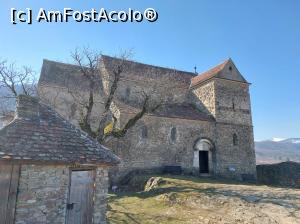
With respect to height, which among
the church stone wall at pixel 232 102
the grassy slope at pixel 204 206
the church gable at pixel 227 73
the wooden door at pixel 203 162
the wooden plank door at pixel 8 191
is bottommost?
the grassy slope at pixel 204 206

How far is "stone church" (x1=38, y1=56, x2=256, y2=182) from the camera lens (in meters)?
24.7

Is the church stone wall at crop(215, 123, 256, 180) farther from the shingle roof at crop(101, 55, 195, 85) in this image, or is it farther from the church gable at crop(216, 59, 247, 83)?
the shingle roof at crop(101, 55, 195, 85)

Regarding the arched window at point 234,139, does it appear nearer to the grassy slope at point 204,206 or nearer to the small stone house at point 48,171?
the grassy slope at point 204,206

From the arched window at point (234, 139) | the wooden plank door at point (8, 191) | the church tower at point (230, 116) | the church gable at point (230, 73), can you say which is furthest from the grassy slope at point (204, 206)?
the church gable at point (230, 73)

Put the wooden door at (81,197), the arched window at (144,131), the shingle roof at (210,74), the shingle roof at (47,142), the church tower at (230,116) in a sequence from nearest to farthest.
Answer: the shingle roof at (47,142) → the wooden door at (81,197) → the arched window at (144,131) → the church tower at (230,116) → the shingle roof at (210,74)

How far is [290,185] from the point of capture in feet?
86.2

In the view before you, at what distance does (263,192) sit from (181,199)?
222 inches

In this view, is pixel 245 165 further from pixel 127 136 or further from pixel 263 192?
pixel 127 136

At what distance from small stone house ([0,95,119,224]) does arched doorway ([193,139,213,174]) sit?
16.8 meters

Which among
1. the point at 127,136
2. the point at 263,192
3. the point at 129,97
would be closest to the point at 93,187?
the point at 263,192

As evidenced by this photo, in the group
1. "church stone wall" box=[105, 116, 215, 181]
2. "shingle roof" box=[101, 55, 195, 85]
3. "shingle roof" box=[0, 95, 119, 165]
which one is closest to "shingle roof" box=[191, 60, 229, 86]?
"shingle roof" box=[101, 55, 195, 85]

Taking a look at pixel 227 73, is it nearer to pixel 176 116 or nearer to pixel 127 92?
pixel 176 116

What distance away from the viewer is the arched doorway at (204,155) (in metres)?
26.8

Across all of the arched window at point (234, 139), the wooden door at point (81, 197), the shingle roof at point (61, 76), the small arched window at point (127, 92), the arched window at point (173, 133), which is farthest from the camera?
the small arched window at point (127, 92)
